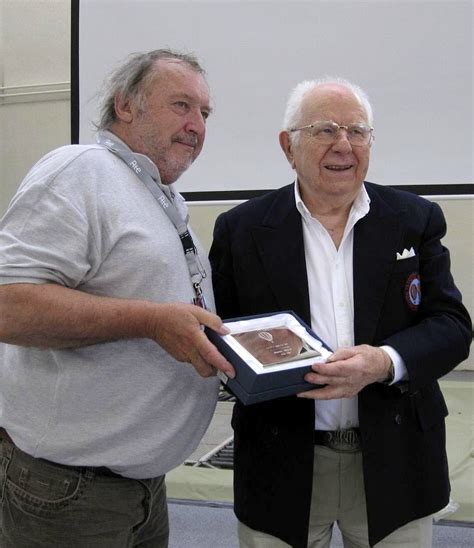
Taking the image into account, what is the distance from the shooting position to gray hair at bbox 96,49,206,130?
1.45 metres

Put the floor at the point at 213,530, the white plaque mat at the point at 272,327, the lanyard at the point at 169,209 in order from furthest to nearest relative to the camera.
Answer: the floor at the point at 213,530 < the lanyard at the point at 169,209 < the white plaque mat at the point at 272,327

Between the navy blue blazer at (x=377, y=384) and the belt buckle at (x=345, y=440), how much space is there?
50 mm

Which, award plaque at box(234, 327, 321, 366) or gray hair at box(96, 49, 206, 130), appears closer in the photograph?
award plaque at box(234, 327, 321, 366)

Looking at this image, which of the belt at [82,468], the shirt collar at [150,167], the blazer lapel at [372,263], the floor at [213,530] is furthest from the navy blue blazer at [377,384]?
the floor at [213,530]

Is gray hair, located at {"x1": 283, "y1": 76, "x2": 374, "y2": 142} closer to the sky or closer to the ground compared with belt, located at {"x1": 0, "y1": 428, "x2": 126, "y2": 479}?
closer to the sky

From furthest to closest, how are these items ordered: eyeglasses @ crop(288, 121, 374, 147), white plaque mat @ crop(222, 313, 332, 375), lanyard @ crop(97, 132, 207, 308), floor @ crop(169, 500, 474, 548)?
1. floor @ crop(169, 500, 474, 548)
2. eyeglasses @ crop(288, 121, 374, 147)
3. lanyard @ crop(97, 132, 207, 308)
4. white plaque mat @ crop(222, 313, 332, 375)

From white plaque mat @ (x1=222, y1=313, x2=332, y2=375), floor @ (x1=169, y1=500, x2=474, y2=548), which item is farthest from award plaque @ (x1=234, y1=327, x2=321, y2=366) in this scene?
floor @ (x1=169, y1=500, x2=474, y2=548)

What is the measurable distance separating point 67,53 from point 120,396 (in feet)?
17.3

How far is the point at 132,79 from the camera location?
4.82ft

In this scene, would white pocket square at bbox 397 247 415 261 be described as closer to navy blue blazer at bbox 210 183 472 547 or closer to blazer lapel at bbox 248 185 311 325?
navy blue blazer at bbox 210 183 472 547

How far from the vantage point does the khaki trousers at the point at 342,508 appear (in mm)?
1429

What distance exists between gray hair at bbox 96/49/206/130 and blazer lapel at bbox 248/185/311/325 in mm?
411

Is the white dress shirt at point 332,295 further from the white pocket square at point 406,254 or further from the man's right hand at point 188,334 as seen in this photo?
the man's right hand at point 188,334

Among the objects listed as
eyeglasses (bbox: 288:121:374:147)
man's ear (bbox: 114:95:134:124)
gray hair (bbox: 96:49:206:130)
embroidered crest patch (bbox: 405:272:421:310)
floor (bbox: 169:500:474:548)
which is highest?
gray hair (bbox: 96:49:206:130)
